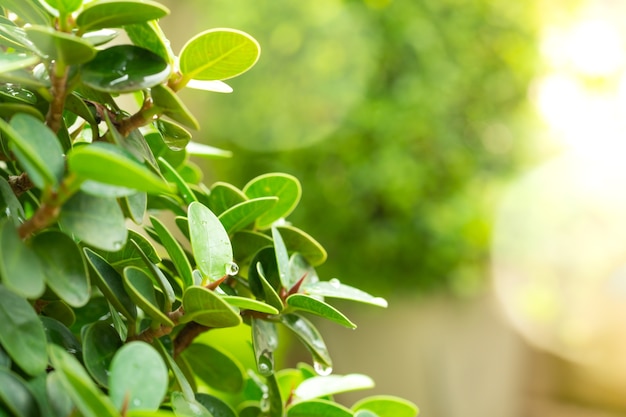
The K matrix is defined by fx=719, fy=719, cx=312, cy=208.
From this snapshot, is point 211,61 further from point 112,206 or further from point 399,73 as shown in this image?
point 399,73

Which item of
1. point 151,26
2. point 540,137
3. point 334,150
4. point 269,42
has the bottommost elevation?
point 151,26

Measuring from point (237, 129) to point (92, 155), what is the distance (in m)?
2.04

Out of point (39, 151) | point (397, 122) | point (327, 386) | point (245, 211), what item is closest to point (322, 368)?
point (327, 386)

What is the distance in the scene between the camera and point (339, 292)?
0.34 m

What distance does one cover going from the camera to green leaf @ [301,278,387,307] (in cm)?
34

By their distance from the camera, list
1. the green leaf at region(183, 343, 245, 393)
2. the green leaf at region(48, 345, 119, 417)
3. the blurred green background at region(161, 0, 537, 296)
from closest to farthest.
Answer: the green leaf at region(48, 345, 119, 417) < the green leaf at region(183, 343, 245, 393) < the blurred green background at region(161, 0, 537, 296)

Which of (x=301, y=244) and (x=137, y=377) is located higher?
(x=301, y=244)

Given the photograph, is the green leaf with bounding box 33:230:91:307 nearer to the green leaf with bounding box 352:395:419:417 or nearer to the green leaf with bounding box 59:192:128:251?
the green leaf with bounding box 59:192:128:251

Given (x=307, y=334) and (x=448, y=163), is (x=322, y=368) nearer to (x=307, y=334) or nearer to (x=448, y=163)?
(x=307, y=334)

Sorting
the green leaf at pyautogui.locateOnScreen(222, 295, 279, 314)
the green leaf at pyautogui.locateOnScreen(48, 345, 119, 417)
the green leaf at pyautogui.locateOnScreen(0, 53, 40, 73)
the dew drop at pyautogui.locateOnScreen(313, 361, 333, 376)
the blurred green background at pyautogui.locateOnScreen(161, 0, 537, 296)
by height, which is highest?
the blurred green background at pyautogui.locateOnScreen(161, 0, 537, 296)

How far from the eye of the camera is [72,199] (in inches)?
10.2

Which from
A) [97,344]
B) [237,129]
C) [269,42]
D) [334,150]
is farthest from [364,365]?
[97,344]

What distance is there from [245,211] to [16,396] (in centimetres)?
14

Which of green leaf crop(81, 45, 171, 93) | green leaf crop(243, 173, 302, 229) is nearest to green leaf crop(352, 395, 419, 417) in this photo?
green leaf crop(243, 173, 302, 229)
